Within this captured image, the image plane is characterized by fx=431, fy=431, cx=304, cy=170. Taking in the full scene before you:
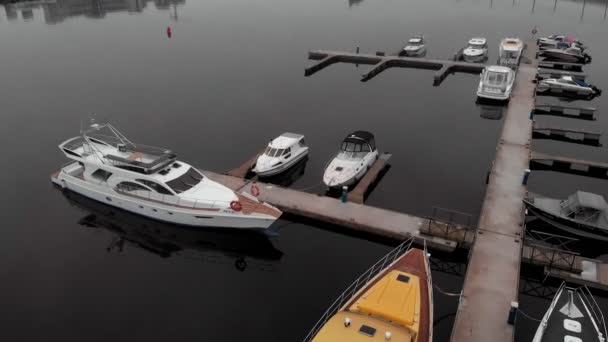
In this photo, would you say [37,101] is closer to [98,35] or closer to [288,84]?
[288,84]

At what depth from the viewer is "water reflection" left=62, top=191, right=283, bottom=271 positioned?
2727 cm

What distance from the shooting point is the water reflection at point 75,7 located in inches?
4136

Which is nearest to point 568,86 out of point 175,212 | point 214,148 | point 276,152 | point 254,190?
point 276,152

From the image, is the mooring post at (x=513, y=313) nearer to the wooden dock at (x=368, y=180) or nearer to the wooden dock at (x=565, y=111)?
the wooden dock at (x=368, y=180)

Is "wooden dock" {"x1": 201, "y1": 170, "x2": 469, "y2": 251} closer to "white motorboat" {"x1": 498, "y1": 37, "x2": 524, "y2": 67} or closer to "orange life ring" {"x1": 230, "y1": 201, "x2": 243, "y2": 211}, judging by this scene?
"orange life ring" {"x1": 230, "y1": 201, "x2": 243, "y2": 211}

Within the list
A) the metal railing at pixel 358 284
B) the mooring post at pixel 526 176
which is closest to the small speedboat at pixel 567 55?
the mooring post at pixel 526 176

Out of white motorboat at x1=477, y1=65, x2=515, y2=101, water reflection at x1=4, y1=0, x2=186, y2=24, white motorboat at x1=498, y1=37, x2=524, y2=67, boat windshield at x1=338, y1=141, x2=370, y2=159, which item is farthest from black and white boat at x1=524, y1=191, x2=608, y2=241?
water reflection at x1=4, y1=0, x2=186, y2=24

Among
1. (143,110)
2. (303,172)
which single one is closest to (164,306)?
(303,172)

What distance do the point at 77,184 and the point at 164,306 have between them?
14368 mm

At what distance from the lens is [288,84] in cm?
5838

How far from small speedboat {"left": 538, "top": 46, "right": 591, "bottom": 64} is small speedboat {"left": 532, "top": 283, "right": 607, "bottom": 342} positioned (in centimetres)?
5442

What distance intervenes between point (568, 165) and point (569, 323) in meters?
20.5

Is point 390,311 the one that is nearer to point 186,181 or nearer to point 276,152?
point 186,181

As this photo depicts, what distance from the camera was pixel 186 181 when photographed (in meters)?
29.5
